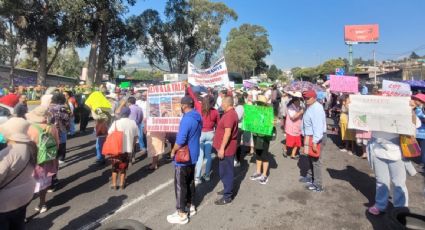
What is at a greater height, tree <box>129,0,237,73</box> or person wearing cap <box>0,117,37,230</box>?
tree <box>129,0,237,73</box>

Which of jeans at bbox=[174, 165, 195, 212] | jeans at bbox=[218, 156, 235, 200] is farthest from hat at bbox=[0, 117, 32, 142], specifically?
jeans at bbox=[218, 156, 235, 200]

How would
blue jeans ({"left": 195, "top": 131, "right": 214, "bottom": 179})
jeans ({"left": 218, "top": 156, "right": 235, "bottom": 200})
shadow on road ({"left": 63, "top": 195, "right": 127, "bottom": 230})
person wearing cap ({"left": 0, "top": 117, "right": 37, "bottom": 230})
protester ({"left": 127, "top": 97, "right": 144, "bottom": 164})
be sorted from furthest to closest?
protester ({"left": 127, "top": 97, "right": 144, "bottom": 164})
blue jeans ({"left": 195, "top": 131, "right": 214, "bottom": 179})
jeans ({"left": 218, "top": 156, "right": 235, "bottom": 200})
shadow on road ({"left": 63, "top": 195, "right": 127, "bottom": 230})
person wearing cap ({"left": 0, "top": 117, "right": 37, "bottom": 230})

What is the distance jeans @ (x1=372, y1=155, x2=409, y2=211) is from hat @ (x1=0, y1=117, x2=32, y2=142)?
4780mm

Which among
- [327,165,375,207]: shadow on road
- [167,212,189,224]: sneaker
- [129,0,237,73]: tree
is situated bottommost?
[327,165,375,207]: shadow on road

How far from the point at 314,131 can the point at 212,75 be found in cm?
399

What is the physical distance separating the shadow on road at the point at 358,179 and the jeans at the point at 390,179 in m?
0.55

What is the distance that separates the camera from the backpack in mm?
4965

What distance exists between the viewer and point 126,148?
606 cm

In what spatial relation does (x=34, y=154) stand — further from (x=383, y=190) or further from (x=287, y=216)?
(x=383, y=190)

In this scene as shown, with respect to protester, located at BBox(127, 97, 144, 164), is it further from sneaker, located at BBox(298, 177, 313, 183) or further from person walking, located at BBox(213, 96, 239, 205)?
sneaker, located at BBox(298, 177, 313, 183)

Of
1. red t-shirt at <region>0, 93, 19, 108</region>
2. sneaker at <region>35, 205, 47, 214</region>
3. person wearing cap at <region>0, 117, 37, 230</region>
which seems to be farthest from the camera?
red t-shirt at <region>0, 93, 19, 108</region>

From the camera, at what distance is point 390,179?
5.11 metres

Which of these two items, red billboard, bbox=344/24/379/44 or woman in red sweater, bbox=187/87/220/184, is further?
red billboard, bbox=344/24/379/44

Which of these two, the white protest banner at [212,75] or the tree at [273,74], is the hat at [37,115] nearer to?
the white protest banner at [212,75]
